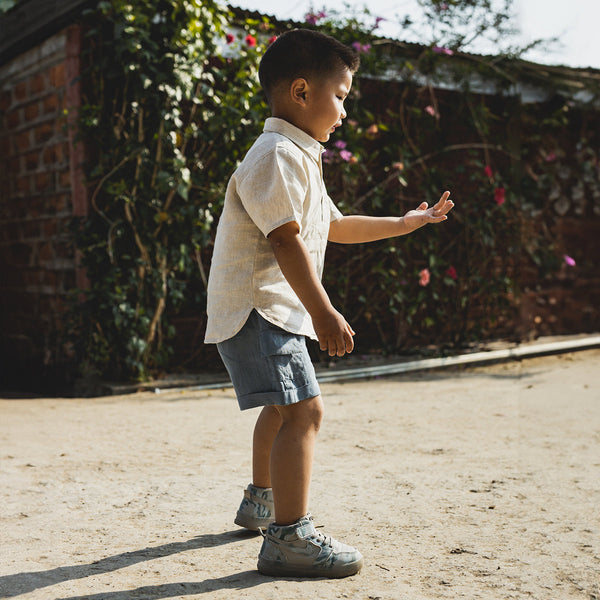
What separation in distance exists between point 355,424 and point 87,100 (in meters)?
2.87

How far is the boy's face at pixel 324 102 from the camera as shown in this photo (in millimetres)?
2182

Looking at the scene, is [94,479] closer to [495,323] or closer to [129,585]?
[129,585]

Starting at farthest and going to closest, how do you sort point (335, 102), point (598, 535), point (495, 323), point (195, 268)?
point (495, 323) < point (195, 268) < point (598, 535) < point (335, 102)

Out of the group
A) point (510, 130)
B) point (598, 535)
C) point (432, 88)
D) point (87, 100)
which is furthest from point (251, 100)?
point (598, 535)

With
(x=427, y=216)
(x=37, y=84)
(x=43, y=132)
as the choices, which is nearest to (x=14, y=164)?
(x=43, y=132)

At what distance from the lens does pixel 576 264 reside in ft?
27.5

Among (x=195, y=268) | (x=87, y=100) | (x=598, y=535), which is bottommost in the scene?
(x=598, y=535)

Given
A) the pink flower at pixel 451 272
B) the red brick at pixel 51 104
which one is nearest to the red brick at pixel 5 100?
the red brick at pixel 51 104

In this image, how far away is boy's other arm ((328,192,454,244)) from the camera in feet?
8.23

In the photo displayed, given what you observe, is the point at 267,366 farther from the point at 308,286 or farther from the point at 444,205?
the point at 444,205

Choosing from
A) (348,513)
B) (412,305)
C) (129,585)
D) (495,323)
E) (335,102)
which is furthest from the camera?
(495,323)

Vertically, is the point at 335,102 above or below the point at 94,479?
above

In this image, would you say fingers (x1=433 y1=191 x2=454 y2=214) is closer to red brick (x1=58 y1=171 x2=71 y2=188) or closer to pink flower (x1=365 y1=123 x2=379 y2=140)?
red brick (x1=58 y1=171 x2=71 y2=188)

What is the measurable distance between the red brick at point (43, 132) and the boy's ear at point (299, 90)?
13.3 feet
